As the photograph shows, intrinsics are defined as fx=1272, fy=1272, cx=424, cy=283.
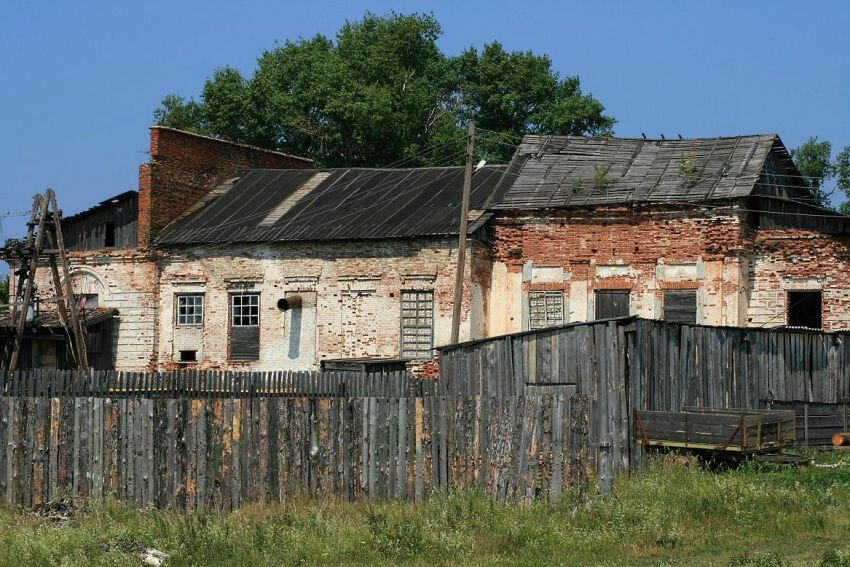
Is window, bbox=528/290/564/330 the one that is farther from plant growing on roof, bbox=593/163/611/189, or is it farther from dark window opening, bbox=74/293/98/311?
dark window opening, bbox=74/293/98/311

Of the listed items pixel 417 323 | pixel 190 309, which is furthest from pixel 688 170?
pixel 190 309

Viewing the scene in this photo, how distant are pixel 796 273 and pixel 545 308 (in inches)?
219

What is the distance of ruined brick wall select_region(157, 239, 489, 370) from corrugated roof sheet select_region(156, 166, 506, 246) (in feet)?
1.05

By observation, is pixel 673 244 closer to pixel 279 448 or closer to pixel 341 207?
pixel 341 207

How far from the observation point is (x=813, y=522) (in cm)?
1287

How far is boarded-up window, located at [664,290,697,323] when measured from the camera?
27.8 m

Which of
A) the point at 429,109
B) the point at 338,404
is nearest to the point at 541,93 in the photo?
the point at 429,109

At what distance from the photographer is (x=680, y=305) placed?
91.7ft

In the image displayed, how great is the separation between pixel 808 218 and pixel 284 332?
1246 centimetres

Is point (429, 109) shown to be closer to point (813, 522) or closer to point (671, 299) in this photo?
point (671, 299)

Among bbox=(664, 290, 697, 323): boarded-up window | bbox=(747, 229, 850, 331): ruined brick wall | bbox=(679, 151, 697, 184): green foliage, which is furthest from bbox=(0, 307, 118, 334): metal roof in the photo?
bbox=(747, 229, 850, 331): ruined brick wall

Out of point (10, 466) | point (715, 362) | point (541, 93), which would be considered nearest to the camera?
point (10, 466)

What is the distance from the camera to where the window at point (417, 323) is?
1156 inches

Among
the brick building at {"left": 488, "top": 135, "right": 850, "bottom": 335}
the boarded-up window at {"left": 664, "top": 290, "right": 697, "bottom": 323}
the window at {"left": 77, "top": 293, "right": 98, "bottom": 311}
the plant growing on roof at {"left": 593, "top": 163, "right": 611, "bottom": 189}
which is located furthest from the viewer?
the window at {"left": 77, "top": 293, "right": 98, "bottom": 311}
